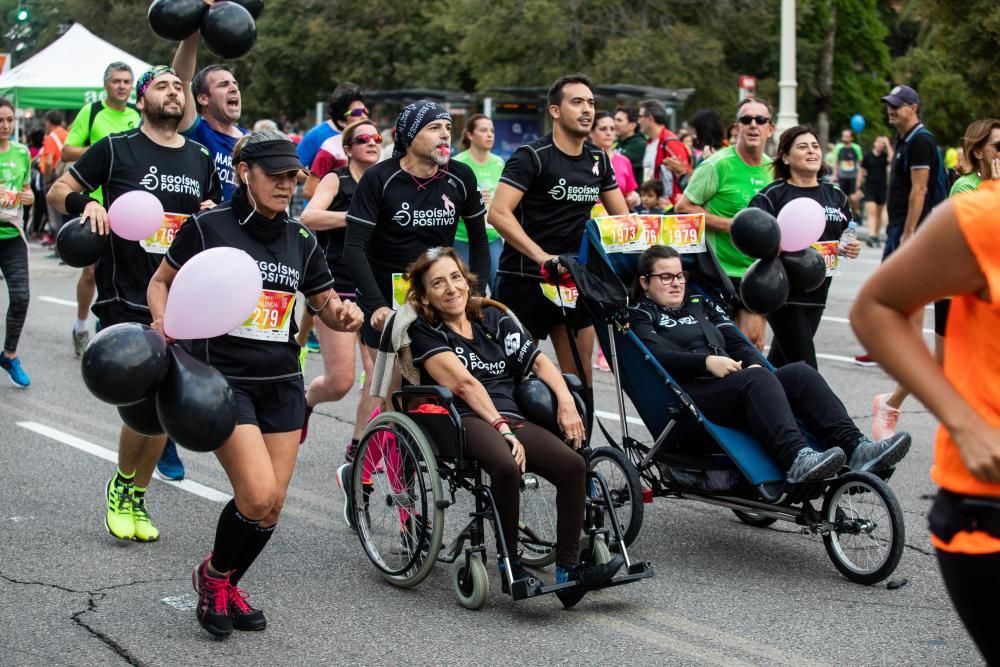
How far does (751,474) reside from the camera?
18.2 ft

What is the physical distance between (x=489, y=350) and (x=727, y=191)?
2.67m

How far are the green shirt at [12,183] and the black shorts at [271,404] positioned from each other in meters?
5.46

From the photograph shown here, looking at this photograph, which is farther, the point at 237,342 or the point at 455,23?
the point at 455,23

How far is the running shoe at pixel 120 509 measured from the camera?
603cm

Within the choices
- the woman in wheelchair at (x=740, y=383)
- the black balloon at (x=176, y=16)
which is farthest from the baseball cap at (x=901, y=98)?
the black balloon at (x=176, y=16)

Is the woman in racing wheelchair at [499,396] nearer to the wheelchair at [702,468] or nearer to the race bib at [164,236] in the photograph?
the wheelchair at [702,468]

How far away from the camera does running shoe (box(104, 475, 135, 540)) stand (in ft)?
19.8

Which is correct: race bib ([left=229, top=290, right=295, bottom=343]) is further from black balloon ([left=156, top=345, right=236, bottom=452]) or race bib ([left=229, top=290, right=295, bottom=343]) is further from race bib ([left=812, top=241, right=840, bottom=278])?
race bib ([left=812, top=241, right=840, bottom=278])

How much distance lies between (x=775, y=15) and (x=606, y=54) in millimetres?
5749

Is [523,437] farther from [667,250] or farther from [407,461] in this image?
[667,250]

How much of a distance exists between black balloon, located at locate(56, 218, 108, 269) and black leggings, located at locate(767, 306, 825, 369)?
3.39m

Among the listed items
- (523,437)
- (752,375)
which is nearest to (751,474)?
(752,375)

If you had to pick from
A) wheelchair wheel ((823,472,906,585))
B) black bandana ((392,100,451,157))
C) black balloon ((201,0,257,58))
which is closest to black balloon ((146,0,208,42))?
black balloon ((201,0,257,58))

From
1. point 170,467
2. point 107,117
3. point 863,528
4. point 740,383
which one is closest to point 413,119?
point 740,383
